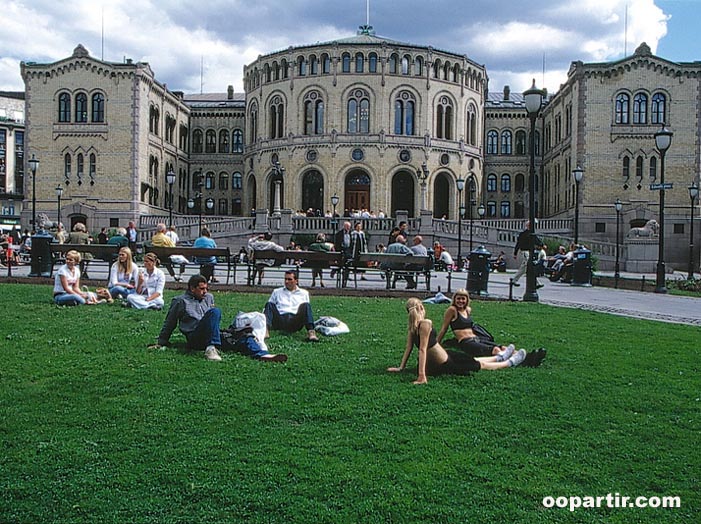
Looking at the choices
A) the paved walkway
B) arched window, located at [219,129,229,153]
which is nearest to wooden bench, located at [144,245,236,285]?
the paved walkway

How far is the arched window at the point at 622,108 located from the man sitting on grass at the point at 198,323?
153ft

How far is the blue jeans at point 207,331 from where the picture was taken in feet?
31.4

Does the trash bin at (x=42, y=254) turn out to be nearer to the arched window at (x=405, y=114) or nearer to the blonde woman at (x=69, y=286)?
the blonde woman at (x=69, y=286)

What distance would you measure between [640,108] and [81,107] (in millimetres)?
39774

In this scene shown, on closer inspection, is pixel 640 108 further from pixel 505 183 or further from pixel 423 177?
pixel 505 183

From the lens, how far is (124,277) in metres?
14.5

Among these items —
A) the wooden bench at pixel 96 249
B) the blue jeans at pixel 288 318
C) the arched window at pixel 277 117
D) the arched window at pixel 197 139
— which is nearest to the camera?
the blue jeans at pixel 288 318

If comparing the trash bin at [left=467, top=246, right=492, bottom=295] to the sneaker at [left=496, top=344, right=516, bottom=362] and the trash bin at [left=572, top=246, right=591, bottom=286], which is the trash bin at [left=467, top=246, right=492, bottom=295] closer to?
the trash bin at [left=572, top=246, right=591, bottom=286]

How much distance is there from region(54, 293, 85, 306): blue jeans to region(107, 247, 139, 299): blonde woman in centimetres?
65

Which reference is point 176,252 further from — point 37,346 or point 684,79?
point 684,79

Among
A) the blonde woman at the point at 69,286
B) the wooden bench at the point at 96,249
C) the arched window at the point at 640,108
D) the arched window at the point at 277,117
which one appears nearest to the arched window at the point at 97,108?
the arched window at the point at 277,117

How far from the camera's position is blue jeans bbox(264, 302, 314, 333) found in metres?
11.1

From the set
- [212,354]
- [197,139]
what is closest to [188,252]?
[212,354]

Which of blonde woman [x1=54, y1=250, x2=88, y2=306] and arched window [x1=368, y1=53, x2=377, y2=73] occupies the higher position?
arched window [x1=368, y1=53, x2=377, y2=73]
